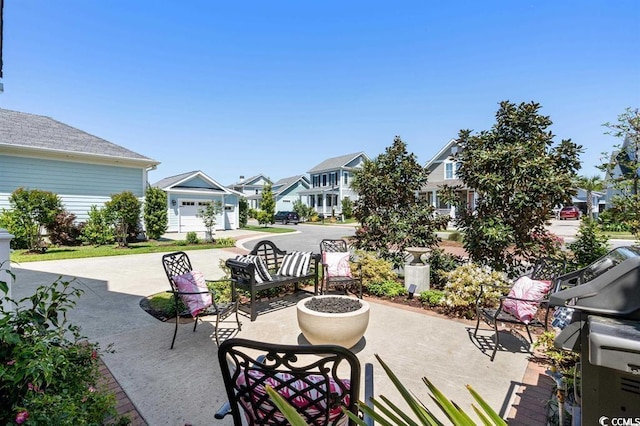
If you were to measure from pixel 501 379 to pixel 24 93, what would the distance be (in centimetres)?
1507

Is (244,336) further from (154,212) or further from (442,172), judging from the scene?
(442,172)

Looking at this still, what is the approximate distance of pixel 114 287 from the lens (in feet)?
24.2

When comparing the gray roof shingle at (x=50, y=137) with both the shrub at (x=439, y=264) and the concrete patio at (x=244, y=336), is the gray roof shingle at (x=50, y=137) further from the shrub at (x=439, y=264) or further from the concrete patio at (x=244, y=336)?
the shrub at (x=439, y=264)

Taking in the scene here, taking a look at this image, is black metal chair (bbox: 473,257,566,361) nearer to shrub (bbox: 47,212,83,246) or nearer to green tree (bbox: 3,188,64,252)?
green tree (bbox: 3,188,64,252)

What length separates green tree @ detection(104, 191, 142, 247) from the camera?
47.3 ft

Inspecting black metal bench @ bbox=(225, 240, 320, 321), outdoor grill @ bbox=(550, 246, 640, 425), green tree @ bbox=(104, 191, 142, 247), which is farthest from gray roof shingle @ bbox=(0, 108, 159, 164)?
outdoor grill @ bbox=(550, 246, 640, 425)

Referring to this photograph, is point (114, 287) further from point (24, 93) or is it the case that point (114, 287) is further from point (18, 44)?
point (24, 93)

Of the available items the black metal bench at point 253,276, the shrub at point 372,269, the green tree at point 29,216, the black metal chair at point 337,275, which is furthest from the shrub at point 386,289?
the green tree at point 29,216

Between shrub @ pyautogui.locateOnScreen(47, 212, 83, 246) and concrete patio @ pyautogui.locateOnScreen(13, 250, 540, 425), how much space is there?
29.8 ft

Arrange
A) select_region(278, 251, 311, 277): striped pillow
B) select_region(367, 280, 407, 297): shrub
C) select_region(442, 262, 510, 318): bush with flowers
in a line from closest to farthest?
1. select_region(442, 262, 510, 318): bush with flowers
2. select_region(278, 251, 311, 277): striped pillow
3. select_region(367, 280, 407, 297): shrub

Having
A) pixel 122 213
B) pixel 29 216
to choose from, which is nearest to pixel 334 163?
pixel 122 213

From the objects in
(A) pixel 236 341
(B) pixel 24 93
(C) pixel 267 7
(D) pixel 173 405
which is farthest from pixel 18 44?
(A) pixel 236 341

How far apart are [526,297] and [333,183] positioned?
35.0m

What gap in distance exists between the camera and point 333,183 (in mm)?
38906
